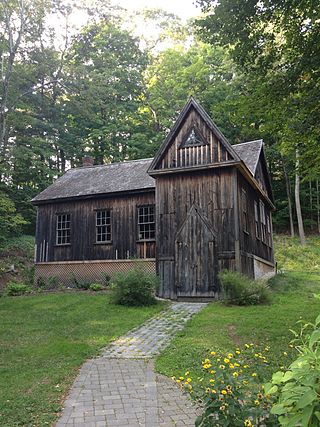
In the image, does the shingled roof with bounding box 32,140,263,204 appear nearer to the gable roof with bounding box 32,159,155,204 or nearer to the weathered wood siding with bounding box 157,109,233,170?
the gable roof with bounding box 32,159,155,204

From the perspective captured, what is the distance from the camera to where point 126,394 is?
6.04 meters

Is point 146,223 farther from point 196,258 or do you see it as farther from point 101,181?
point 101,181

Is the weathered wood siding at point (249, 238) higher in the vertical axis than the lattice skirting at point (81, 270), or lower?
higher

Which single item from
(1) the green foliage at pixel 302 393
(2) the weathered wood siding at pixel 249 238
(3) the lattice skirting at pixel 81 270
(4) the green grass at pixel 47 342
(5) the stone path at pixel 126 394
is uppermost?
(2) the weathered wood siding at pixel 249 238

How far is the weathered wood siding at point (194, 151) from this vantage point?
15.7m

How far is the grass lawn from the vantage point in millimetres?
7516

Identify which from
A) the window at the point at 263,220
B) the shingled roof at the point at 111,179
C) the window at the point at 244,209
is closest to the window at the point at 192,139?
the window at the point at 244,209

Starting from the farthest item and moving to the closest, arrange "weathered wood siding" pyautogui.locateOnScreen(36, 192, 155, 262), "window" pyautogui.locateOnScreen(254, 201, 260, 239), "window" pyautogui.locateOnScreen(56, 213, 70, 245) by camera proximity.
Result: "window" pyautogui.locateOnScreen(56, 213, 70, 245)
"window" pyautogui.locateOnScreen(254, 201, 260, 239)
"weathered wood siding" pyautogui.locateOnScreen(36, 192, 155, 262)

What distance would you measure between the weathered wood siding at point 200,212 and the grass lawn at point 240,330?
86.7 inches

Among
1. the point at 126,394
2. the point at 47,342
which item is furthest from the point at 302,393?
the point at 47,342

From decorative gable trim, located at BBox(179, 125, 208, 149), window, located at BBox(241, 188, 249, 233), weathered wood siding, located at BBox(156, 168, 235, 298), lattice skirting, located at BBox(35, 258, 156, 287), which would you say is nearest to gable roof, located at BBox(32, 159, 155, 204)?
weathered wood siding, located at BBox(156, 168, 235, 298)

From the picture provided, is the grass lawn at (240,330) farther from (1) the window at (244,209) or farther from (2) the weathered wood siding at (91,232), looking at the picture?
(2) the weathered wood siding at (91,232)

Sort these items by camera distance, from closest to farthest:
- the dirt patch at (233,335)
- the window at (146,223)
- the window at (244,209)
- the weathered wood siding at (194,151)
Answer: the dirt patch at (233,335), the weathered wood siding at (194,151), the window at (244,209), the window at (146,223)

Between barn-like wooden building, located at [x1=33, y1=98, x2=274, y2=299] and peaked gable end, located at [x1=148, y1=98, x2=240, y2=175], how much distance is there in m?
0.04
